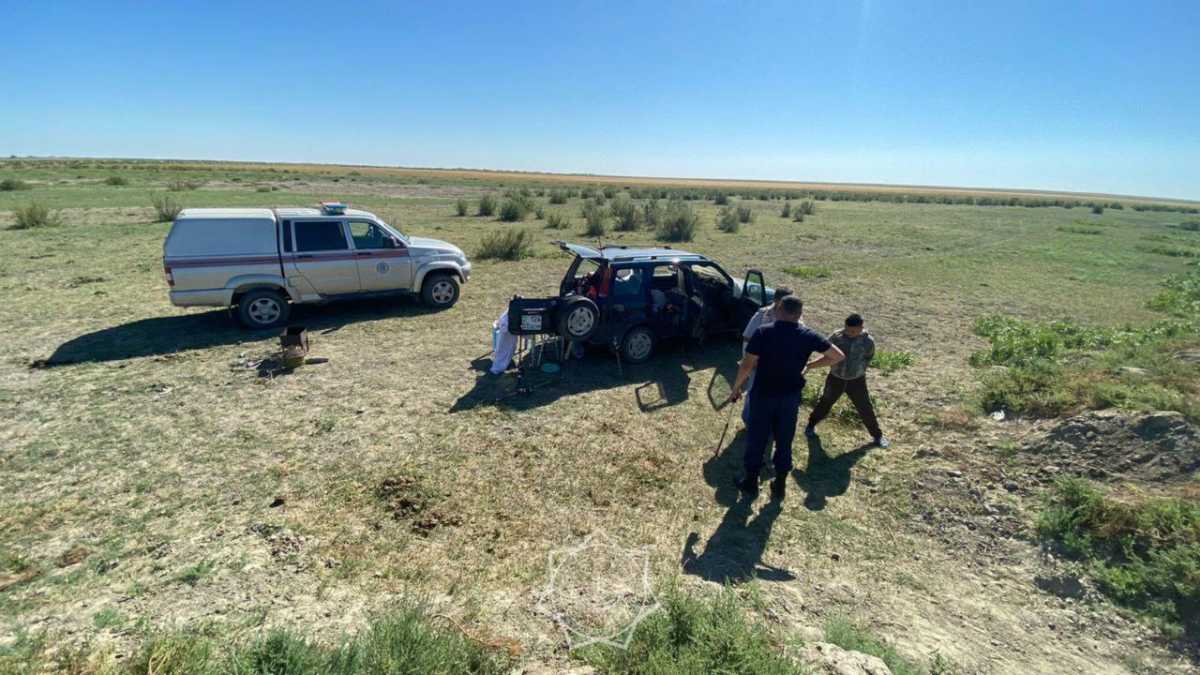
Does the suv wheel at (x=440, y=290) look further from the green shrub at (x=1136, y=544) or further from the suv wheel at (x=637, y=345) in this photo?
the green shrub at (x=1136, y=544)

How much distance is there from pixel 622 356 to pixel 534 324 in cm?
159

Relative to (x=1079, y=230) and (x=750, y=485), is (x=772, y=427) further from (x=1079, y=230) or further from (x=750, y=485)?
(x=1079, y=230)

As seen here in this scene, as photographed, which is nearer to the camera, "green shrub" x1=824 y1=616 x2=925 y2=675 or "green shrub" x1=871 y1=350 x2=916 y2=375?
"green shrub" x1=824 y1=616 x2=925 y2=675

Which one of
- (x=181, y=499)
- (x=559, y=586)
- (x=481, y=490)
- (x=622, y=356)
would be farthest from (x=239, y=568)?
(x=622, y=356)

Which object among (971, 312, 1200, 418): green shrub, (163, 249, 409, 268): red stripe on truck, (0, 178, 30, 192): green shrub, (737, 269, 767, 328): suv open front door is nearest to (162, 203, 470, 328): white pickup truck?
(163, 249, 409, 268): red stripe on truck

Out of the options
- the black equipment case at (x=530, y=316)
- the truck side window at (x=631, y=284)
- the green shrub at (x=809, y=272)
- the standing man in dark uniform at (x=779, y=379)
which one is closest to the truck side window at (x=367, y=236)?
the black equipment case at (x=530, y=316)

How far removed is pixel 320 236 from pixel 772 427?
8173 millimetres

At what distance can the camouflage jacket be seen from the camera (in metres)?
5.52

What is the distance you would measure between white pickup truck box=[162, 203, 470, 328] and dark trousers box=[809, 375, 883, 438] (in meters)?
7.46

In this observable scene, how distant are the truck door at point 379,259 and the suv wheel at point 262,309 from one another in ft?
4.47

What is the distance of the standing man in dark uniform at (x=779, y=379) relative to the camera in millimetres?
4566

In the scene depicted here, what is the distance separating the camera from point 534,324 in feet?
22.8

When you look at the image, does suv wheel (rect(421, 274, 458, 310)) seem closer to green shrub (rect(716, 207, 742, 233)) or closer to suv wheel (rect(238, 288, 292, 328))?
suv wheel (rect(238, 288, 292, 328))

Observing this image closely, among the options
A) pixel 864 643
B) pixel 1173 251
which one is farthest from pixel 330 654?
pixel 1173 251
